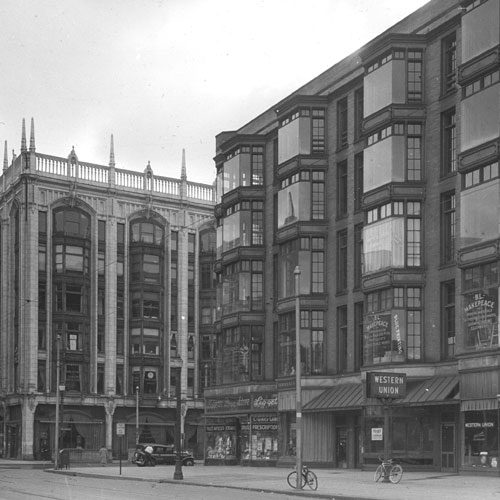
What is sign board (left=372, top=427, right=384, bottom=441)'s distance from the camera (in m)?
46.3

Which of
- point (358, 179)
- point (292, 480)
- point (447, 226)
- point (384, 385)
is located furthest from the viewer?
point (358, 179)

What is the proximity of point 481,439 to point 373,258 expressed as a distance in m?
11.2

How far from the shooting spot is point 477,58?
41906 mm

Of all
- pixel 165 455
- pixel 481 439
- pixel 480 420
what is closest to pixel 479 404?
pixel 480 420

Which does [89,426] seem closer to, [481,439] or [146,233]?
[146,233]

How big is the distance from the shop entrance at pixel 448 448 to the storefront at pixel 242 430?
13846 millimetres

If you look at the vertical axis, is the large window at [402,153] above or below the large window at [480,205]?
above

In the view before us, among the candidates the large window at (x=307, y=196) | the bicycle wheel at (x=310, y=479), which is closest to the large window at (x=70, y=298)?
the large window at (x=307, y=196)

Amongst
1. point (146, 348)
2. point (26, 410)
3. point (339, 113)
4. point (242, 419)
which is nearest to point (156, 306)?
point (146, 348)

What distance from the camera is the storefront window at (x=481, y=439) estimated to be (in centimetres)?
3994

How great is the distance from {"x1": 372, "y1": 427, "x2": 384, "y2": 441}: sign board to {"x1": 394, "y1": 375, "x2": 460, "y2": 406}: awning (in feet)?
6.64

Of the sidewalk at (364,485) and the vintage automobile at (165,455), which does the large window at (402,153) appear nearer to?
the sidewalk at (364,485)

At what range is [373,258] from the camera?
4838 centimetres

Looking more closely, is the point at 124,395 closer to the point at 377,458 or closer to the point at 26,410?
the point at 26,410
